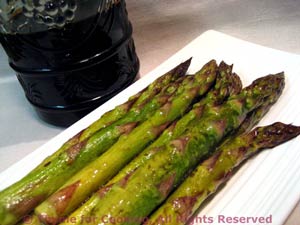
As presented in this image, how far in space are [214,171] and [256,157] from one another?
14 centimetres

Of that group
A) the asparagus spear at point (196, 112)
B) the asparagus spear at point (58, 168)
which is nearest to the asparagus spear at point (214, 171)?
the asparagus spear at point (196, 112)

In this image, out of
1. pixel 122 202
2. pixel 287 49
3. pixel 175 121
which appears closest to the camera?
pixel 122 202

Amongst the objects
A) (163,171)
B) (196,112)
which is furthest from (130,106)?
(163,171)

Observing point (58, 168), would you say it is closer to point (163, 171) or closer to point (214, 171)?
point (163, 171)

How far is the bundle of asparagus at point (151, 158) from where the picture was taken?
0.71 m

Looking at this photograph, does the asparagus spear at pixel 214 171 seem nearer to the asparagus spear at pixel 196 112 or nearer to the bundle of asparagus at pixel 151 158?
the bundle of asparagus at pixel 151 158

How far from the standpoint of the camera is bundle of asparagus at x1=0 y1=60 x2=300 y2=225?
71 centimetres

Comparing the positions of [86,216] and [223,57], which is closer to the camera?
[86,216]

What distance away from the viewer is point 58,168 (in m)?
0.82

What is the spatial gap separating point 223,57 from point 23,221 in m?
0.81

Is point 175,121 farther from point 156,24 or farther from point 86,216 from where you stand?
point 156,24

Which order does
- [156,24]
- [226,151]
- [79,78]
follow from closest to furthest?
→ [226,151]
[79,78]
[156,24]

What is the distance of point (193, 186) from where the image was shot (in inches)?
29.3

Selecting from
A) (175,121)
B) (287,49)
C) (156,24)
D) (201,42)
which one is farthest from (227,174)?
(156,24)
